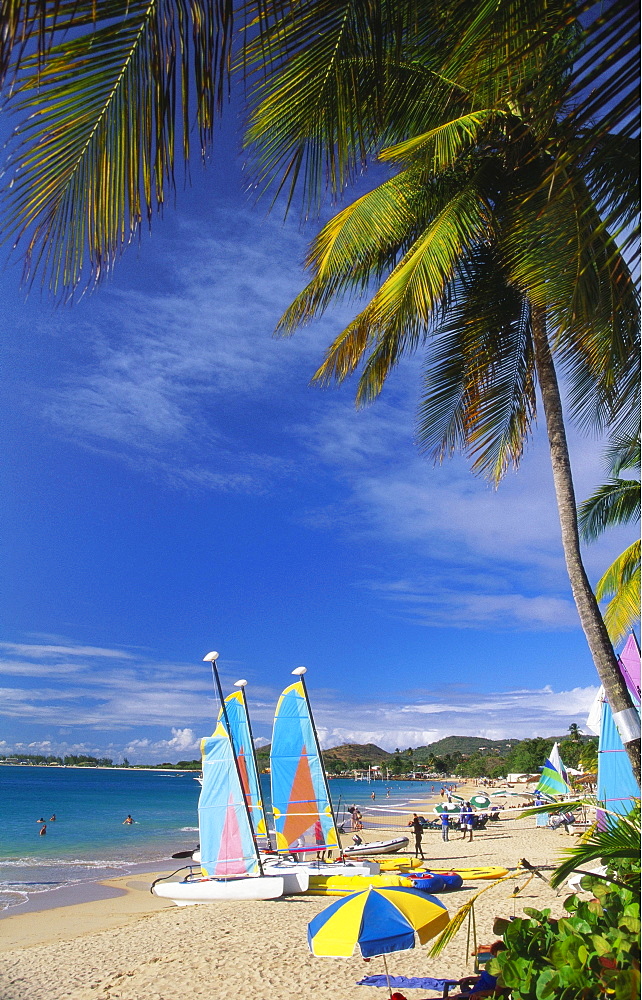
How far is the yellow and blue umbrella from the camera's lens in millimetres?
5664

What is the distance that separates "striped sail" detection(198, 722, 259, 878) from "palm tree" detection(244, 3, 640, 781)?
966cm

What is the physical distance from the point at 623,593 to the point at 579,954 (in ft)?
36.0

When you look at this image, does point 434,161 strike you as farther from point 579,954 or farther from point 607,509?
point 607,509

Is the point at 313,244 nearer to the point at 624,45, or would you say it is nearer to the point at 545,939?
the point at 624,45

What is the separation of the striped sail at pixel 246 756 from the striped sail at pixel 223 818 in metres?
A: 2.39

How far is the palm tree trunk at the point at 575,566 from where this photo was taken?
203 inches

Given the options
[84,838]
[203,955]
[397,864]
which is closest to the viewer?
[203,955]

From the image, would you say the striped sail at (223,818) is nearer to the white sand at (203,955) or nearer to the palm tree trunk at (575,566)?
the white sand at (203,955)

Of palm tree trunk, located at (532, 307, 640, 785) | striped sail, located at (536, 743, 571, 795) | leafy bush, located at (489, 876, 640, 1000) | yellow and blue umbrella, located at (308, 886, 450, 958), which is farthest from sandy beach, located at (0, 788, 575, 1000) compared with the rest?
striped sail, located at (536, 743, 571, 795)

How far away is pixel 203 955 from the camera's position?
33.4 ft

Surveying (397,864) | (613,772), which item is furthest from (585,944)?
(397,864)

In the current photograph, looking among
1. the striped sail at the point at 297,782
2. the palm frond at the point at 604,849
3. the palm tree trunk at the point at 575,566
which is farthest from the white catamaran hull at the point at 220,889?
the palm frond at the point at 604,849

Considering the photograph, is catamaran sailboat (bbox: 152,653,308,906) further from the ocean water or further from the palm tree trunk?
the palm tree trunk

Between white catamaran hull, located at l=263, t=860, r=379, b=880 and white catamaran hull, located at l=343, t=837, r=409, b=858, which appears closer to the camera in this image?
white catamaran hull, located at l=263, t=860, r=379, b=880
